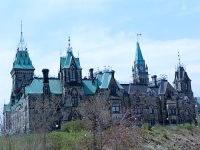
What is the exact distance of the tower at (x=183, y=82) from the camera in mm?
83875

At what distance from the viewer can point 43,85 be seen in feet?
206

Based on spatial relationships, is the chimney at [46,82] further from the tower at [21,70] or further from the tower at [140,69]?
the tower at [140,69]

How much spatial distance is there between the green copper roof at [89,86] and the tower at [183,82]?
72.7 feet

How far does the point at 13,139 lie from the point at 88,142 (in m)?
5.95

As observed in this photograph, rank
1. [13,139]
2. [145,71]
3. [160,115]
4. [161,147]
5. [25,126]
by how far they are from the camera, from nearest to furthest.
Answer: [13,139], [161,147], [25,126], [160,115], [145,71]

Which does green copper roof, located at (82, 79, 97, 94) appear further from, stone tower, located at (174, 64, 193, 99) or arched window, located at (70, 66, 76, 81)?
stone tower, located at (174, 64, 193, 99)

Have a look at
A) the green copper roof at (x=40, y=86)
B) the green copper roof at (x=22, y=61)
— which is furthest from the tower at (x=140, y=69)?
the green copper roof at (x=40, y=86)

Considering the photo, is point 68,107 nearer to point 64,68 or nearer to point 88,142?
point 64,68

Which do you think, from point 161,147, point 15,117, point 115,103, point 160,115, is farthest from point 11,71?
point 161,147

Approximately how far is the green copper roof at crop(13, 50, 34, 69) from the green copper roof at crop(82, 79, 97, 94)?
11.8m

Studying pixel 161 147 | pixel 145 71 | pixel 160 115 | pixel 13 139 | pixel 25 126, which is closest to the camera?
pixel 13 139

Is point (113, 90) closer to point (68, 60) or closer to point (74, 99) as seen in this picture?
point (74, 99)

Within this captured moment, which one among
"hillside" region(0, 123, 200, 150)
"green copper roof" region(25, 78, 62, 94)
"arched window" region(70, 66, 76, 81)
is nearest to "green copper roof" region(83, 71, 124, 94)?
"arched window" region(70, 66, 76, 81)

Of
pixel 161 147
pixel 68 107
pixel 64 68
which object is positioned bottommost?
pixel 161 147
